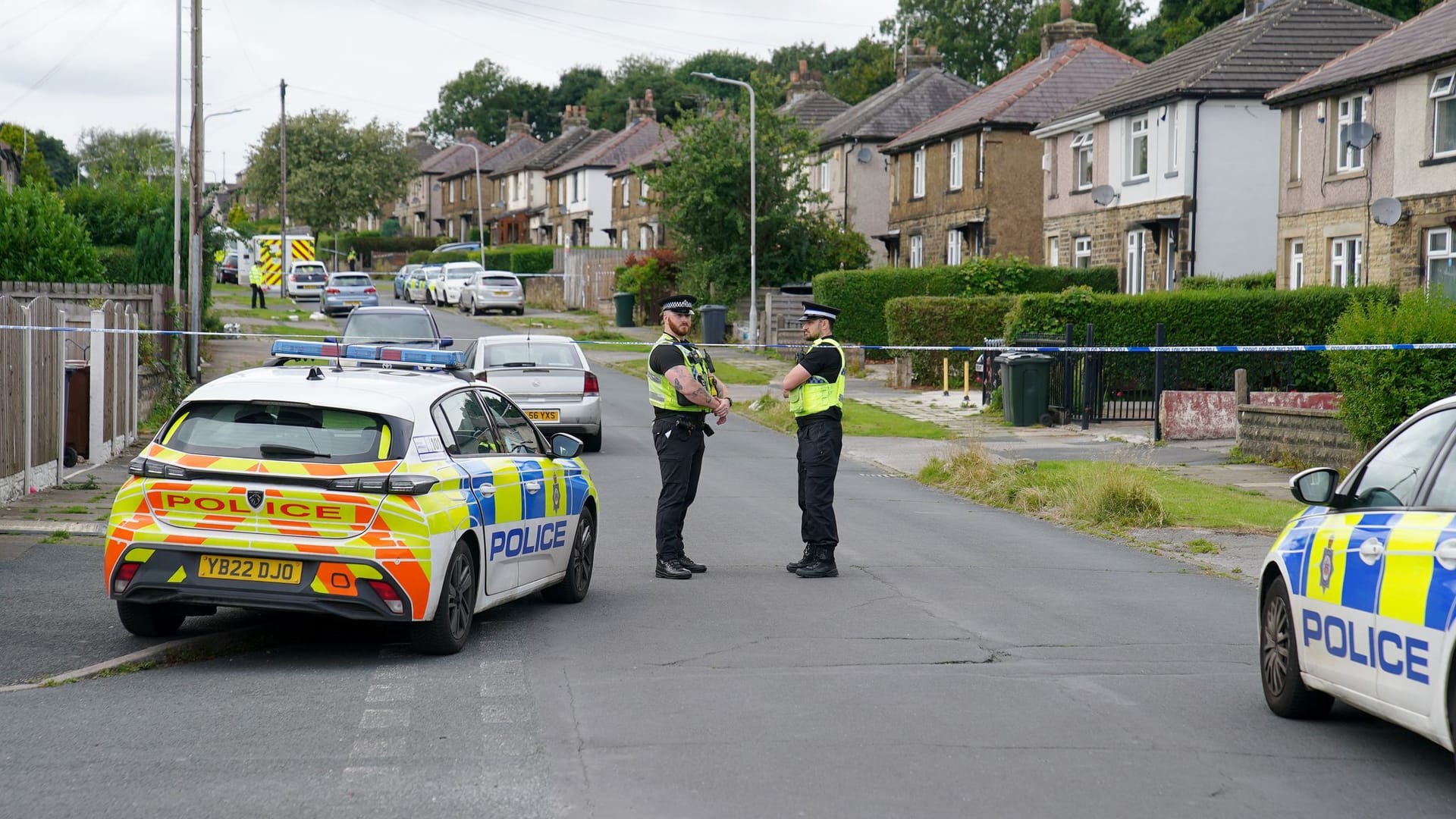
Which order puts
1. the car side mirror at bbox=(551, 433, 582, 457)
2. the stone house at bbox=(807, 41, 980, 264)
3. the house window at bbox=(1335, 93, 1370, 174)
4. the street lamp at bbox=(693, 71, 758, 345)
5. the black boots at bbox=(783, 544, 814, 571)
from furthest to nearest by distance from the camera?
the stone house at bbox=(807, 41, 980, 264) < the street lamp at bbox=(693, 71, 758, 345) < the house window at bbox=(1335, 93, 1370, 174) < the black boots at bbox=(783, 544, 814, 571) < the car side mirror at bbox=(551, 433, 582, 457)

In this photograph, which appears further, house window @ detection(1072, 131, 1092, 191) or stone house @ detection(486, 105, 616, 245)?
stone house @ detection(486, 105, 616, 245)

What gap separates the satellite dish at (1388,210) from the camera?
94.7 feet

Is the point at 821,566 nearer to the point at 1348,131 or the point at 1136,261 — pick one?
the point at 1348,131

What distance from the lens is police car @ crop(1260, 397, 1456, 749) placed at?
5500 mm

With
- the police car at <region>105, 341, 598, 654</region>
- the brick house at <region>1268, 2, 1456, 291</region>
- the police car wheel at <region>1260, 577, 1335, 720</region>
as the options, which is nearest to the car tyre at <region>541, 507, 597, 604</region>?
the police car at <region>105, 341, 598, 654</region>

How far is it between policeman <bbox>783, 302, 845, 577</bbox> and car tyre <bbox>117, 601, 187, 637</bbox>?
4415 mm

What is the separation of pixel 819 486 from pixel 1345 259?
2355 centimetres

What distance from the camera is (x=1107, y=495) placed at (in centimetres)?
1487

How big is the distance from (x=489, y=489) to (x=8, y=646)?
8.39 ft

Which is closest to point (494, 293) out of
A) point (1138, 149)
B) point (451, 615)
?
point (1138, 149)

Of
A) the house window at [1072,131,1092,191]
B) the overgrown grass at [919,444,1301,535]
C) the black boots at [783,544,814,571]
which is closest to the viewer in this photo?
the black boots at [783,544,814,571]

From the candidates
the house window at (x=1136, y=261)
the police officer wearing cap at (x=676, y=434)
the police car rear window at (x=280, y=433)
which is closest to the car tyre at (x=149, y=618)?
the police car rear window at (x=280, y=433)

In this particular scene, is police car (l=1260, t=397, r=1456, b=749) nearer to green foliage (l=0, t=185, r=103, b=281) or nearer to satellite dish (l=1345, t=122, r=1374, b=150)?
green foliage (l=0, t=185, r=103, b=281)

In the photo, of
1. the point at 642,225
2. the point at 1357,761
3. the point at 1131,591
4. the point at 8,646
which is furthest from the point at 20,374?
the point at 642,225
